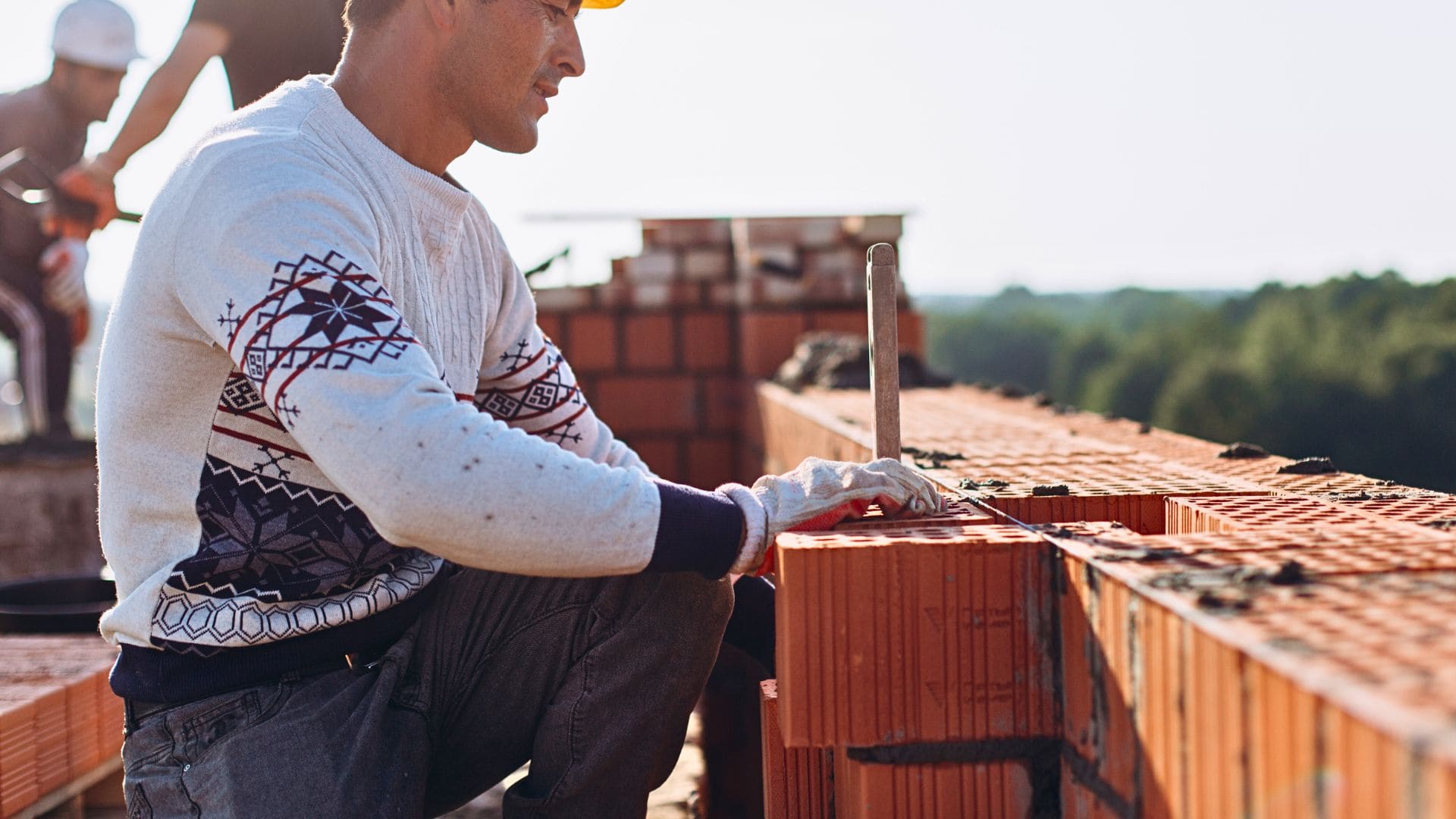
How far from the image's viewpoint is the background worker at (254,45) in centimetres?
322

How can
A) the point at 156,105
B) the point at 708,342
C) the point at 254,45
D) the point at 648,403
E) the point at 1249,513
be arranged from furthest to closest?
the point at 708,342
the point at 648,403
the point at 156,105
the point at 254,45
the point at 1249,513

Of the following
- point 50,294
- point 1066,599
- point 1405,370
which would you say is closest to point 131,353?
point 1066,599

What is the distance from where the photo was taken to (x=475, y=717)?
2.08 metres

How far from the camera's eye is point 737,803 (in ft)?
13.0

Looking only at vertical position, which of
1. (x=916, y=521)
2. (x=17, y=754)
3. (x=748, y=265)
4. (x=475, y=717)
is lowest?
(x=17, y=754)

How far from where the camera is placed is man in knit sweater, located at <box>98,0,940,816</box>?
5.26 feet

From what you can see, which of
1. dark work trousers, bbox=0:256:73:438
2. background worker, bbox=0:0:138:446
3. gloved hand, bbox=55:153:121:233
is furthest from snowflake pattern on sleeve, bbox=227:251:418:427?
dark work trousers, bbox=0:256:73:438

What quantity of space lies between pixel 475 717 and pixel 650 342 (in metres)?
5.22

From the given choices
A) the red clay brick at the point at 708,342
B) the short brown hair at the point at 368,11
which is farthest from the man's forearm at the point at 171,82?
the red clay brick at the point at 708,342

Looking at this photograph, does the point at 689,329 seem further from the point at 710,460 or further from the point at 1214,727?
the point at 1214,727

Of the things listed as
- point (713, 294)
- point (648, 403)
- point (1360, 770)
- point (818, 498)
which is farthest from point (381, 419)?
point (713, 294)

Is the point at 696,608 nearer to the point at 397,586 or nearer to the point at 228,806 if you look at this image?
the point at 397,586

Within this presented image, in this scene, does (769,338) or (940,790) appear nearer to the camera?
(940,790)

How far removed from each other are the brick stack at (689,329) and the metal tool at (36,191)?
2439 millimetres
